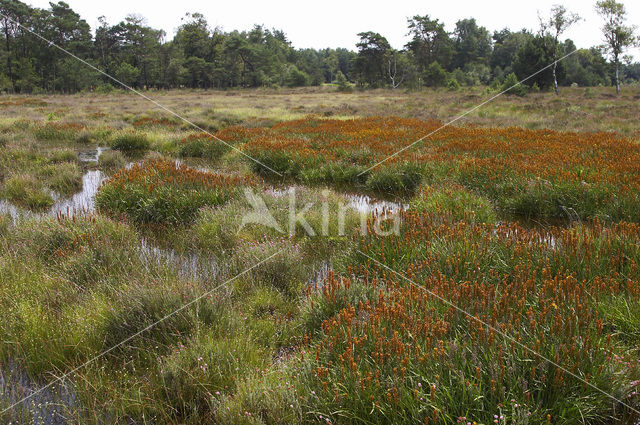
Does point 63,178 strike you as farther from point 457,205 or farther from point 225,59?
point 225,59

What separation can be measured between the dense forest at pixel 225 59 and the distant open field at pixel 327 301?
39004mm

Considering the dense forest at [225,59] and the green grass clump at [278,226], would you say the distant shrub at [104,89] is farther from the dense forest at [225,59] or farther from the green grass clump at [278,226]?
the green grass clump at [278,226]

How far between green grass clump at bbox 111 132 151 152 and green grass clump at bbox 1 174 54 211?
18.6 feet

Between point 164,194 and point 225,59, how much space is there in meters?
71.2

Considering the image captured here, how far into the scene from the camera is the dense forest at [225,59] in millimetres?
50531

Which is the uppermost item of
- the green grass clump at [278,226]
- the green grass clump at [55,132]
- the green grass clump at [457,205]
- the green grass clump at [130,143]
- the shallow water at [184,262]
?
the green grass clump at [55,132]

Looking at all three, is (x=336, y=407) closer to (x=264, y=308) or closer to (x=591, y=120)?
(x=264, y=308)

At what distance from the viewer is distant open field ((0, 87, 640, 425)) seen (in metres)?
2.33

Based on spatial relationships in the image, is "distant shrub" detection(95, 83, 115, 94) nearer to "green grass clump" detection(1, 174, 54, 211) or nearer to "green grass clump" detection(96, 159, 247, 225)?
"green grass clump" detection(1, 174, 54, 211)

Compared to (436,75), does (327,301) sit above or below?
below

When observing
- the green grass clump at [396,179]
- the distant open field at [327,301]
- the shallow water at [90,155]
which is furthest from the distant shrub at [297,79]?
the distant open field at [327,301]

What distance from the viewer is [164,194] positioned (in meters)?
7.17

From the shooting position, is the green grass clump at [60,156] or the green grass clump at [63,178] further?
the green grass clump at [60,156]

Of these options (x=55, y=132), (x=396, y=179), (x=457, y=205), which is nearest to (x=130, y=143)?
(x=55, y=132)
